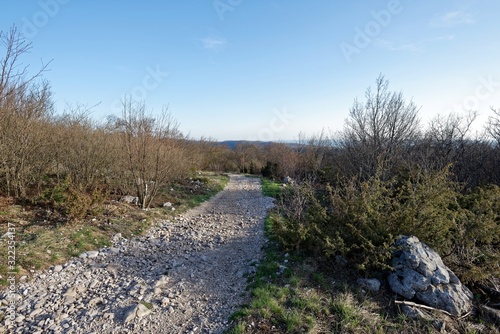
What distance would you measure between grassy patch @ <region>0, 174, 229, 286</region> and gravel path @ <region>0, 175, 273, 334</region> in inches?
12.4

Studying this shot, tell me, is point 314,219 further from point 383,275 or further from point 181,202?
point 181,202

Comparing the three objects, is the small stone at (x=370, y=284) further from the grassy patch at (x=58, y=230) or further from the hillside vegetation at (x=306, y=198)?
the grassy patch at (x=58, y=230)

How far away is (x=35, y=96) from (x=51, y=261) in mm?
5561

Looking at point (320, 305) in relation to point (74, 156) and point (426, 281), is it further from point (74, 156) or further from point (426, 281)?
point (74, 156)

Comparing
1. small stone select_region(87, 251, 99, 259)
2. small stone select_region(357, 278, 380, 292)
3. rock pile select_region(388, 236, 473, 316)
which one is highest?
rock pile select_region(388, 236, 473, 316)

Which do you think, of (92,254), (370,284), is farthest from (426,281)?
(92,254)

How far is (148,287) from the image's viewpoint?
14.1 feet

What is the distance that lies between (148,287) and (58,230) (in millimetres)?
3119

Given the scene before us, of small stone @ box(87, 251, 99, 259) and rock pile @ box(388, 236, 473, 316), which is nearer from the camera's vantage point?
rock pile @ box(388, 236, 473, 316)

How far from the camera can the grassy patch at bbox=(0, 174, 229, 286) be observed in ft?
15.5

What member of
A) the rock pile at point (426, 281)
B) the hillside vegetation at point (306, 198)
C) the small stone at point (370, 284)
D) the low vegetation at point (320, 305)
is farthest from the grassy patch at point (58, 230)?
the rock pile at point (426, 281)

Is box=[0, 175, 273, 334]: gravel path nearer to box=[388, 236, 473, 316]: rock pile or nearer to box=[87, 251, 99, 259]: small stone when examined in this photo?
box=[87, 251, 99, 259]: small stone

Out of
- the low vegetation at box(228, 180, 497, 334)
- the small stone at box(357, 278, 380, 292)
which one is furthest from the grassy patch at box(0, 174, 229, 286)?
the small stone at box(357, 278, 380, 292)

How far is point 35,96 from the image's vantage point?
778cm
